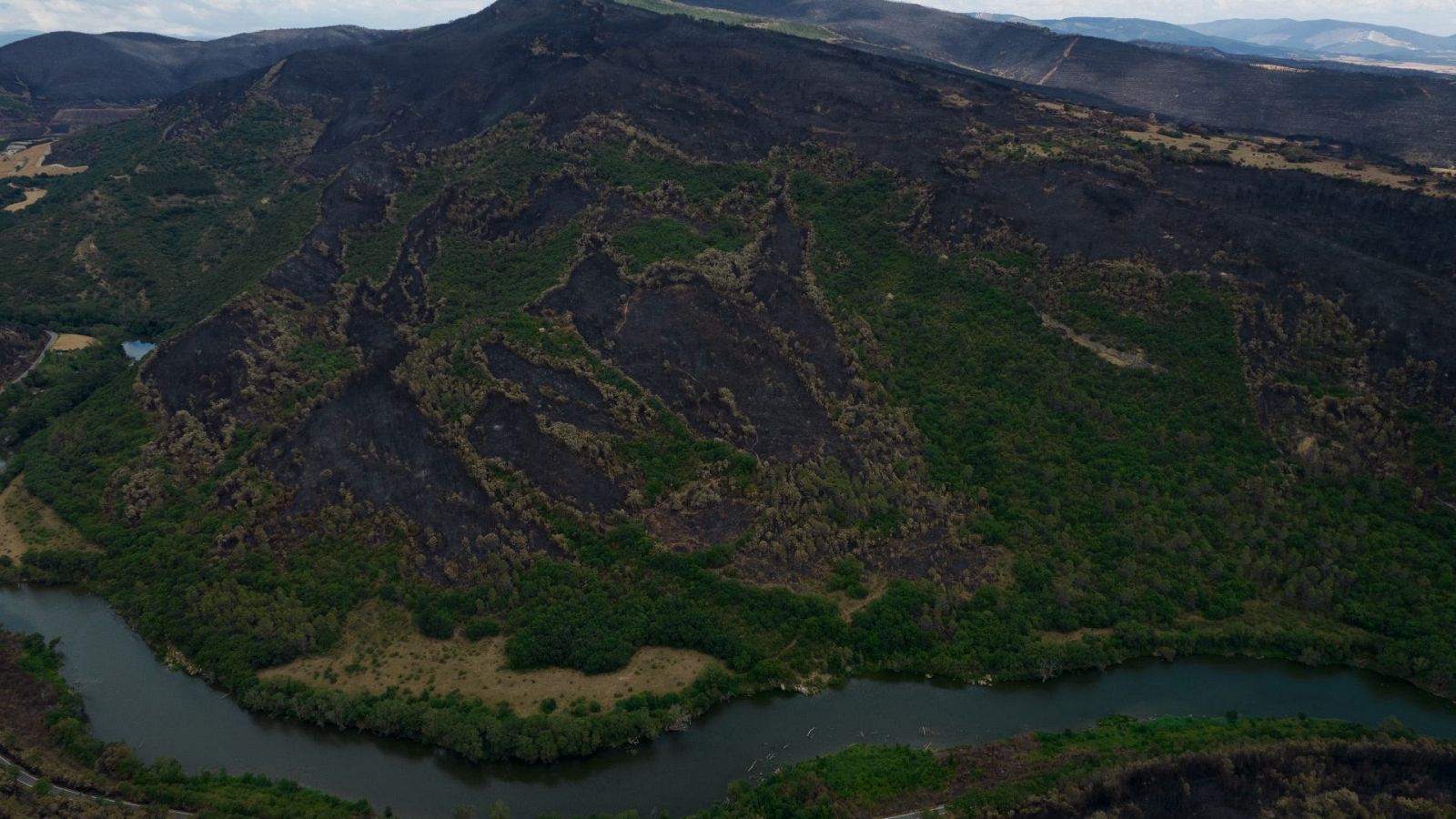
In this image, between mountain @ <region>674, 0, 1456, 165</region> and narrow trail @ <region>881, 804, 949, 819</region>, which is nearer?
narrow trail @ <region>881, 804, 949, 819</region>

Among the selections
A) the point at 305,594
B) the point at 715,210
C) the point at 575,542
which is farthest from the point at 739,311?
the point at 305,594

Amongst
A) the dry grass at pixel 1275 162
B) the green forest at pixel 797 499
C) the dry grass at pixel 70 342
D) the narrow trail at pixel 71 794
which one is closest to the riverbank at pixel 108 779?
the narrow trail at pixel 71 794

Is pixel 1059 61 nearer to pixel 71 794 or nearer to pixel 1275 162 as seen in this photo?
pixel 1275 162

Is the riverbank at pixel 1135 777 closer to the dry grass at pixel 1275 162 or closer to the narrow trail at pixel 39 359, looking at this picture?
the dry grass at pixel 1275 162

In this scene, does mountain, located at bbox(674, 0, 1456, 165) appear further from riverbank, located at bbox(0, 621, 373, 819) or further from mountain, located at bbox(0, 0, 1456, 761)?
riverbank, located at bbox(0, 621, 373, 819)

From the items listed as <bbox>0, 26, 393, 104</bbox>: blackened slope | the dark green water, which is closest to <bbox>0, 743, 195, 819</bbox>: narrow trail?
the dark green water
